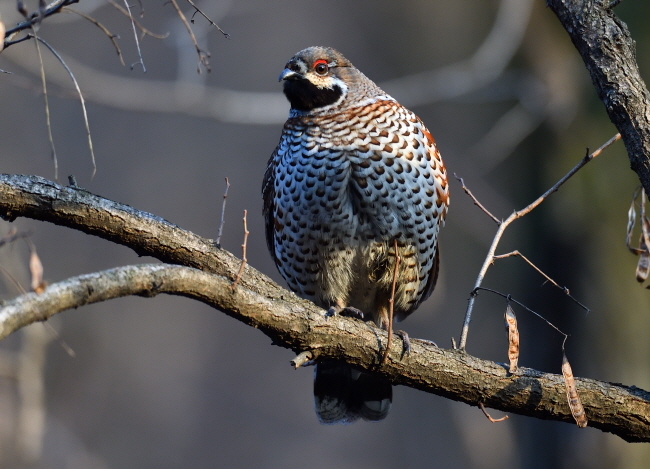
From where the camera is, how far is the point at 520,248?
7.73 m

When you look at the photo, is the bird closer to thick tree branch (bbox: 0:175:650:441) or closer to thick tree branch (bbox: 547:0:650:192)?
thick tree branch (bbox: 0:175:650:441)

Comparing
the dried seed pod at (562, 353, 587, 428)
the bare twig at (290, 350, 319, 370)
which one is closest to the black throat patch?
the bare twig at (290, 350, 319, 370)

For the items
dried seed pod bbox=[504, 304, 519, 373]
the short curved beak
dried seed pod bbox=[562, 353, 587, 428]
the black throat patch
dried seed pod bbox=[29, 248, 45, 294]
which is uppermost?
the short curved beak

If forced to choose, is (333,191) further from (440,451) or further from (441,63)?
(440,451)

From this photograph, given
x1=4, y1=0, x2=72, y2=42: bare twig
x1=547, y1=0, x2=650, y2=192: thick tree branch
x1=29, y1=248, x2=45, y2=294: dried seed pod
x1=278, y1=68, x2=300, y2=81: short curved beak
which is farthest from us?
x1=278, y1=68, x2=300, y2=81: short curved beak

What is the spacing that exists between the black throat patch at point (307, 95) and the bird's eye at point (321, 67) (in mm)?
119

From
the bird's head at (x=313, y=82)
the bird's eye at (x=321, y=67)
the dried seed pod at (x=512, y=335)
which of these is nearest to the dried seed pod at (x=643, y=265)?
the dried seed pod at (x=512, y=335)

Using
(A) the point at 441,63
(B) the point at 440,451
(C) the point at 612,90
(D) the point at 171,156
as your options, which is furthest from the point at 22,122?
(C) the point at 612,90

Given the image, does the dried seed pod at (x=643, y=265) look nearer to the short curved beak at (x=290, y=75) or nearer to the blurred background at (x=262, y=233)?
the short curved beak at (x=290, y=75)

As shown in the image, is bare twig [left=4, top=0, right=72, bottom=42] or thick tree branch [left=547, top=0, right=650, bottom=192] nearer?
bare twig [left=4, top=0, right=72, bottom=42]

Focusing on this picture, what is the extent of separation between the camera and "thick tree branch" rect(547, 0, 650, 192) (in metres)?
2.99

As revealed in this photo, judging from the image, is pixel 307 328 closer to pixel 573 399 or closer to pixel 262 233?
pixel 573 399

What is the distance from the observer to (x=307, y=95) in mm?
4211

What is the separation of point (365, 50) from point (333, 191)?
740 cm
